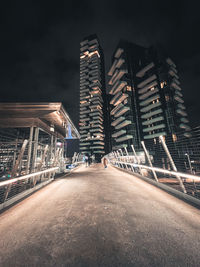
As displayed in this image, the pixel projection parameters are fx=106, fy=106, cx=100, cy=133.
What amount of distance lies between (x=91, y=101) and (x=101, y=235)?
95.9 meters

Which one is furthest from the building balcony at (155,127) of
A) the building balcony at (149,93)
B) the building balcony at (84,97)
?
the building balcony at (84,97)

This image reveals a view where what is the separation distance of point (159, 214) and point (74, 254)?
2002 mm

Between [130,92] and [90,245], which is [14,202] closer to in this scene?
[90,245]

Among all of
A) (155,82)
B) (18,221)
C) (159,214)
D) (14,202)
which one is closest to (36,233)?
(18,221)

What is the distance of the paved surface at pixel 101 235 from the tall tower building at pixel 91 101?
273 feet

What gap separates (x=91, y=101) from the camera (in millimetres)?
92688

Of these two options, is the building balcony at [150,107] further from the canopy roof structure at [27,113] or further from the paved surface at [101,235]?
the paved surface at [101,235]

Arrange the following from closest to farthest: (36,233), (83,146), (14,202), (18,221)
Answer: (36,233) → (18,221) → (14,202) → (83,146)

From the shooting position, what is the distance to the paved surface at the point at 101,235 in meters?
1.35

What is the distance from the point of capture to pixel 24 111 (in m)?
7.50

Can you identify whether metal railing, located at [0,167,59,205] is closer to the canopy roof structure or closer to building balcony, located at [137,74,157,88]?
the canopy roof structure

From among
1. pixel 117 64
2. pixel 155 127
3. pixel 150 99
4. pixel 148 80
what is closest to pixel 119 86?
pixel 148 80

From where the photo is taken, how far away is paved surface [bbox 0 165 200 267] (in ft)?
4.42

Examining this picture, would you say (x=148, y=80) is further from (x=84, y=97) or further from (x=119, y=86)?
(x=84, y=97)
